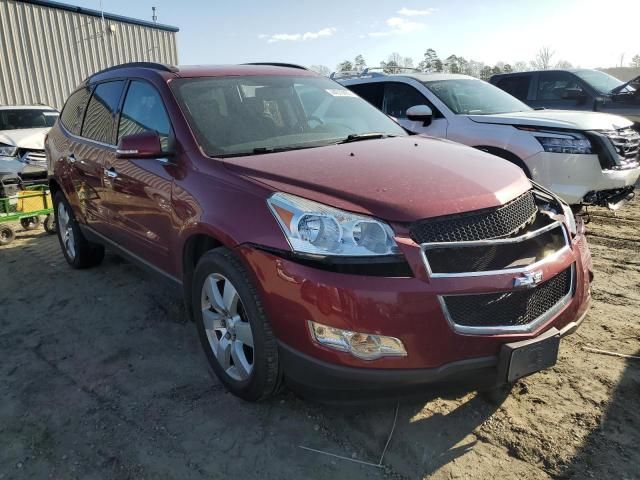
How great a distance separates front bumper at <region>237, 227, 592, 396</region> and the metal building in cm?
1547

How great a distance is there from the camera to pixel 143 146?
3.02 m

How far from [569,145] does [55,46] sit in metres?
15.7

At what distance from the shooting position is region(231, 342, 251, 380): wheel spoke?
2.69 metres

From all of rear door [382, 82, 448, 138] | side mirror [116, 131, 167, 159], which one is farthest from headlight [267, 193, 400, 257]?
rear door [382, 82, 448, 138]

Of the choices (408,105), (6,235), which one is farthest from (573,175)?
(6,235)

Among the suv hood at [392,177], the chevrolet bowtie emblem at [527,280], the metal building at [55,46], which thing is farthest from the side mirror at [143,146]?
the metal building at [55,46]

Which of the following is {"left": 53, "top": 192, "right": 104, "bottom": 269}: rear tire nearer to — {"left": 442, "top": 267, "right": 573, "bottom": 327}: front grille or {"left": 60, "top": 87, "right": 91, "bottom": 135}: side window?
{"left": 60, "top": 87, "right": 91, "bottom": 135}: side window

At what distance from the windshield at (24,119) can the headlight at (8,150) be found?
1.40 metres

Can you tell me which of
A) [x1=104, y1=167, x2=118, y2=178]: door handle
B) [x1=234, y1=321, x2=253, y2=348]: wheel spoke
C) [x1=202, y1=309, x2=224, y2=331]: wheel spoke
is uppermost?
[x1=104, y1=167, x2=118, y2=178]: door handle

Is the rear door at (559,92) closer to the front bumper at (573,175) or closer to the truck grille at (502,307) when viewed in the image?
the front bumper at (573,175)

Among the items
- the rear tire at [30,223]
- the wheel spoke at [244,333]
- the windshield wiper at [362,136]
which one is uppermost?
the windshield wiper at [362,136]

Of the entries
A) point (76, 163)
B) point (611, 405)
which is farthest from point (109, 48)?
point (611, 405)

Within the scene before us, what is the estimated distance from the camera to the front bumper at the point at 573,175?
206 inches

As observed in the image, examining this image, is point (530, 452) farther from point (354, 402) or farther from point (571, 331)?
point (354, 402)
